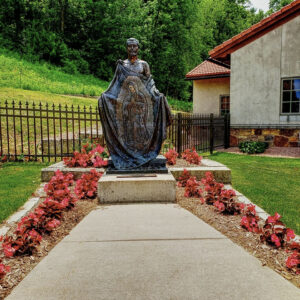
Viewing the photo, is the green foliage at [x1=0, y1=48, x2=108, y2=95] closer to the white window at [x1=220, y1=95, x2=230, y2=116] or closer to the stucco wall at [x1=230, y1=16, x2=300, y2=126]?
the white window at [x1=220, y1=95, x2=230, y2=116]

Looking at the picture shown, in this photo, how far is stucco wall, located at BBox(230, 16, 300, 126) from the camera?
1310 centimetres

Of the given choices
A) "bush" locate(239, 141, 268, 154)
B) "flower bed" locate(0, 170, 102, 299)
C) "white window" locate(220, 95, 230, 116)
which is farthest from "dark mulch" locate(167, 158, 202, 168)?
"white window" locate(220, 95, 230, 116)

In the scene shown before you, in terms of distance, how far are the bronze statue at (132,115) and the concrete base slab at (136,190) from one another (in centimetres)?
72

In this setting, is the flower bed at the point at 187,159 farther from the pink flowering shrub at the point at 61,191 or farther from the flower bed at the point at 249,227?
the pink flowering shrub at the point at 61,191

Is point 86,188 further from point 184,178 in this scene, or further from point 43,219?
point 184,178

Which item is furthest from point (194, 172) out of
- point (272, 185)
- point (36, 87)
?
point (36, 87)

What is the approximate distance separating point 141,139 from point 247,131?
950 cm

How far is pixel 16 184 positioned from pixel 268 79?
11239 mm

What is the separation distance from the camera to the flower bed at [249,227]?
Answer: 9.46 ft

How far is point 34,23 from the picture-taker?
32125 mm

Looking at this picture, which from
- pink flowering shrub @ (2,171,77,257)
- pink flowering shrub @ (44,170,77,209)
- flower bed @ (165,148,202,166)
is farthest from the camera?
flower bed @ (165,148,202,166)

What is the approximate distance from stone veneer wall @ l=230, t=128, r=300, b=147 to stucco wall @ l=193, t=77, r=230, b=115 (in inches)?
184

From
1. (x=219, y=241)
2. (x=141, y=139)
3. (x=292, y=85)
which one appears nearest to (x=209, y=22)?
(x=292, y=85)

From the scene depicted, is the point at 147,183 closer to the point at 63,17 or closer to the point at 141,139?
the point at 141,139
